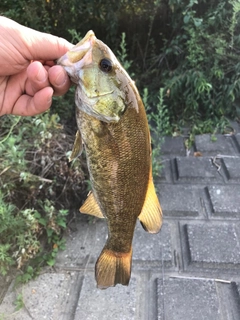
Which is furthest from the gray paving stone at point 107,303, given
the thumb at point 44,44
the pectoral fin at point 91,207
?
the thumb at point 44,44

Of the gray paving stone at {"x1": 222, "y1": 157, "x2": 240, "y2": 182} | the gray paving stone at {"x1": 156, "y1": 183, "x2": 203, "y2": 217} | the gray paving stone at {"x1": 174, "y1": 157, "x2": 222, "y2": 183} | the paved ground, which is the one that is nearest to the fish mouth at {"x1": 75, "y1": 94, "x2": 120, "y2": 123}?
the paved ground

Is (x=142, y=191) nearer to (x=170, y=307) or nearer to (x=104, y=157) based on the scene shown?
(x=104, y=157)

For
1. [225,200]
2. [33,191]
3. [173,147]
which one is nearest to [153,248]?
[225,200]

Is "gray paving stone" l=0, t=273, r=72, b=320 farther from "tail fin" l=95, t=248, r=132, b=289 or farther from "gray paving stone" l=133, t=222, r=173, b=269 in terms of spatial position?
"tail fin" l=95, t=248, r=132, b=289

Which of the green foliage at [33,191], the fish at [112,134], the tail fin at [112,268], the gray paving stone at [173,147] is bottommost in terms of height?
the gray paving stone at [173,147]

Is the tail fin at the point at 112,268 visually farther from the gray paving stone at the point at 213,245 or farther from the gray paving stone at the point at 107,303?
the gray paving stone at the point at 213,245

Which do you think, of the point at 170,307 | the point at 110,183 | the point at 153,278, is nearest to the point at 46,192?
the point at 153,278
